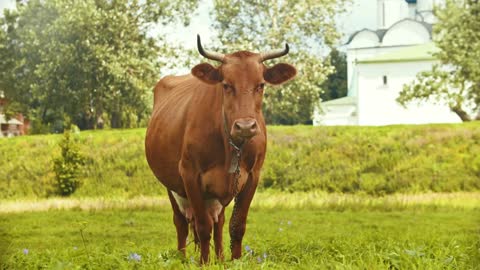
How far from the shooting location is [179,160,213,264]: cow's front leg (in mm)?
4410

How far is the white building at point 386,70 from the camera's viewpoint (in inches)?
399

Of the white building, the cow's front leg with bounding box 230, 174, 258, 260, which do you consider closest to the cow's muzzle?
the cow's front leg with bounding box 230, 174, 258, 260

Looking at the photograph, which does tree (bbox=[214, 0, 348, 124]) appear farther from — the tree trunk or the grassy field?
the tree trunk

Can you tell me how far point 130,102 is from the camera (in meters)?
7.51

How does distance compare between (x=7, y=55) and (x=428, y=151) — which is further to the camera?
(x=428, y=151)

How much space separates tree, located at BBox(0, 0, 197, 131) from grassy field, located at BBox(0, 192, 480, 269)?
119 cm

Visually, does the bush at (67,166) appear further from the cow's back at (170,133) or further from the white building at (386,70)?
the white building at (386,70)

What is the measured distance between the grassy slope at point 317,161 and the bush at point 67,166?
11 centimetres

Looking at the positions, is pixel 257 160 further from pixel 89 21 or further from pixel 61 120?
pixel 89 21

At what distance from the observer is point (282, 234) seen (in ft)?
21.9

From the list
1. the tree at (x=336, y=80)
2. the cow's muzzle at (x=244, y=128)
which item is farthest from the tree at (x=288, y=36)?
the cow's muzzle at (x=244, y=128)

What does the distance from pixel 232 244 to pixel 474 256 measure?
74.9 inches

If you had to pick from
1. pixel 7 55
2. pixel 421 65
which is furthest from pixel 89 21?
pixel 421 65

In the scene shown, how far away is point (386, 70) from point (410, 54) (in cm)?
105
